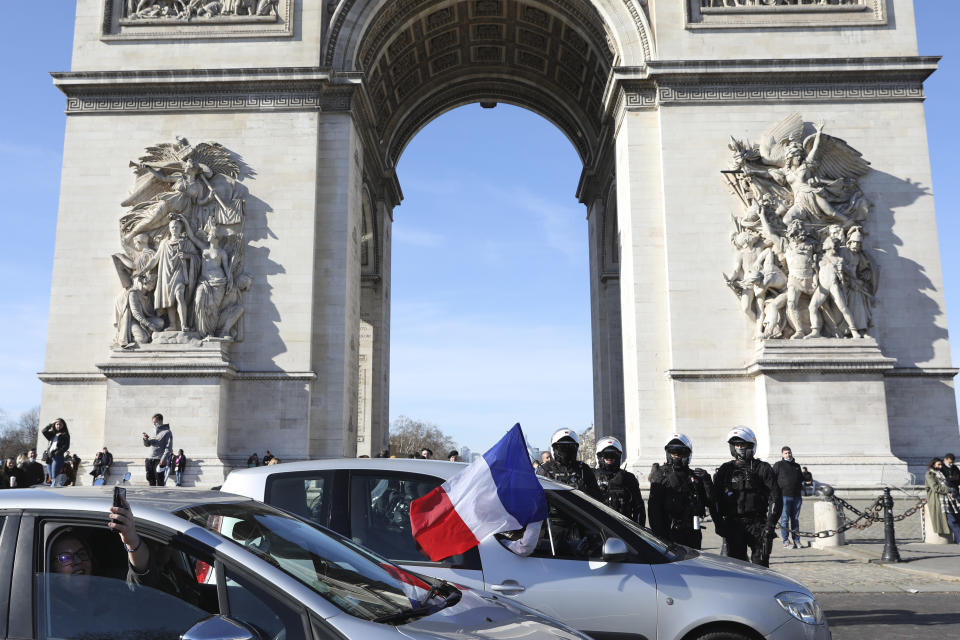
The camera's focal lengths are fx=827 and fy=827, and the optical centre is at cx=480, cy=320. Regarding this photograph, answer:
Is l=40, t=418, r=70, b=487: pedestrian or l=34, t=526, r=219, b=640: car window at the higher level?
l=40, t=418, r=70, b=487: pedestrian

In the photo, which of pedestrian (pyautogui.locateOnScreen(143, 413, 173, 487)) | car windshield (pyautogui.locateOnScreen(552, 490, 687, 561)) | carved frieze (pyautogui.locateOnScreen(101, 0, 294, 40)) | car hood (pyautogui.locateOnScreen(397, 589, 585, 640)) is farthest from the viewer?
carved frieze (pyautogui.locateOnScreen(101, 0, 294, 40))

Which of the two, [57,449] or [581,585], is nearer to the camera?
[581,585]

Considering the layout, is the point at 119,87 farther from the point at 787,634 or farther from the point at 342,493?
the point at 787,634

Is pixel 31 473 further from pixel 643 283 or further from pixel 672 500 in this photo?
pixel 643 283

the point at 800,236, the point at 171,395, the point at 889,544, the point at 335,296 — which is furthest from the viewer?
the point at 335,296

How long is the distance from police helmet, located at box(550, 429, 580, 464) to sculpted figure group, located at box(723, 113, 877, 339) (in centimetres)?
1190

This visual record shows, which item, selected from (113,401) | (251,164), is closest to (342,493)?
(113,401)

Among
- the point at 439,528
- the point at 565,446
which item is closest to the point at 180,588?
the point at 439,528

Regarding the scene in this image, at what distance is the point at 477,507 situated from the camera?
5.14m

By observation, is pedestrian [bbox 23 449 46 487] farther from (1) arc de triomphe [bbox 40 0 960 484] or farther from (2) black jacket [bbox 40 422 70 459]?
(1) arc de triomphe [bbox 40 0 960 484]

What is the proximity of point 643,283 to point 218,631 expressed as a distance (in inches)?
693

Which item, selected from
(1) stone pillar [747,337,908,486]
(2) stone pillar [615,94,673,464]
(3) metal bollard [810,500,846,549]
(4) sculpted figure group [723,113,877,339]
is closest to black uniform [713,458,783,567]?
(3) metal bollard [810,500,846,549]

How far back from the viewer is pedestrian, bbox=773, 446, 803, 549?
1370 centimetres

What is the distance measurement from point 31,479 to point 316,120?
1069cm
